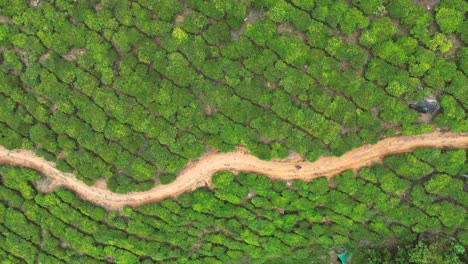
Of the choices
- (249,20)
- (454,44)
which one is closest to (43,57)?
(249,20)

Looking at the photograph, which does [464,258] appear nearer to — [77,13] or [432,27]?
[432,27]

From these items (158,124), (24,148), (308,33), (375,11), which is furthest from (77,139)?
(375,11)

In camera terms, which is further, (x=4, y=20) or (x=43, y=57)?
(x=43, y=57)

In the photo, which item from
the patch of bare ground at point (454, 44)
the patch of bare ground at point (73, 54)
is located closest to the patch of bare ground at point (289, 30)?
the patch of bare ground at point (454, 44)

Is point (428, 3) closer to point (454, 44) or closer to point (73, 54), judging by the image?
point (454, 44)

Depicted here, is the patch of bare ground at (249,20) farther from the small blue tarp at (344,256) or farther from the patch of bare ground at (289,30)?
the small blue tarp at (344,256)

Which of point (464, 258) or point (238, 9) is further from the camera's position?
point (464, 258)
